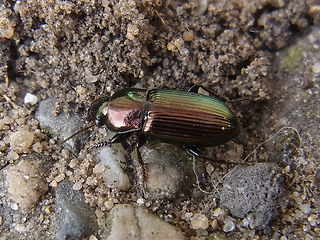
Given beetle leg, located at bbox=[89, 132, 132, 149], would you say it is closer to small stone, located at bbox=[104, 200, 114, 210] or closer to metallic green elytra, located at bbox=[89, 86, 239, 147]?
metallic green elytra, located at bbox=[89, 86, 239, 147]

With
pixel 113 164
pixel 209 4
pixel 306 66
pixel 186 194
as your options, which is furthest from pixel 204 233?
pixel 209 4

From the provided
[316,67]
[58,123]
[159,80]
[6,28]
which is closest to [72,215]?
[58,123]

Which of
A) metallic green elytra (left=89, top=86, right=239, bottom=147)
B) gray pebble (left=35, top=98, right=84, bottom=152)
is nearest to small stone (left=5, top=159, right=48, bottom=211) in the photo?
gray pebble (left=35, top=98, right=84, bottom=152)

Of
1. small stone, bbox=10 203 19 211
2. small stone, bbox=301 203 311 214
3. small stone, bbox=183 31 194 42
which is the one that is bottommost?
small stone, bbox=10 203 19 211

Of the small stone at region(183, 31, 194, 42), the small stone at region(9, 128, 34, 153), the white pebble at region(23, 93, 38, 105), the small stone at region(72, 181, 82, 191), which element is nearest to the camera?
the small stone at region(72, 181, 82, 191)

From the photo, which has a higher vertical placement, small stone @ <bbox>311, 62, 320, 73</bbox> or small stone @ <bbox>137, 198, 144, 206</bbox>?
small stone @ <bbox>311, 62, 320, 73</bbox>

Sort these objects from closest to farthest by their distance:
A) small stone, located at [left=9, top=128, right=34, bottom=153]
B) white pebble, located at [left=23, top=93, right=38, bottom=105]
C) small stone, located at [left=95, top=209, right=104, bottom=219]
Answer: small stone, located at [left=95, top=209, right=104, bottom=219]
small stone, located at [left=9, top=128, right=34, bottom=153]
white pebble, located at [left=23, top=93, right=38, bottom=105]

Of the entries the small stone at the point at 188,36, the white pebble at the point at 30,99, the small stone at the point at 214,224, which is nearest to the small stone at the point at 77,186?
the white pebble at the point at 30,99

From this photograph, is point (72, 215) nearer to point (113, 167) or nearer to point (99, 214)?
point (99, 214)
